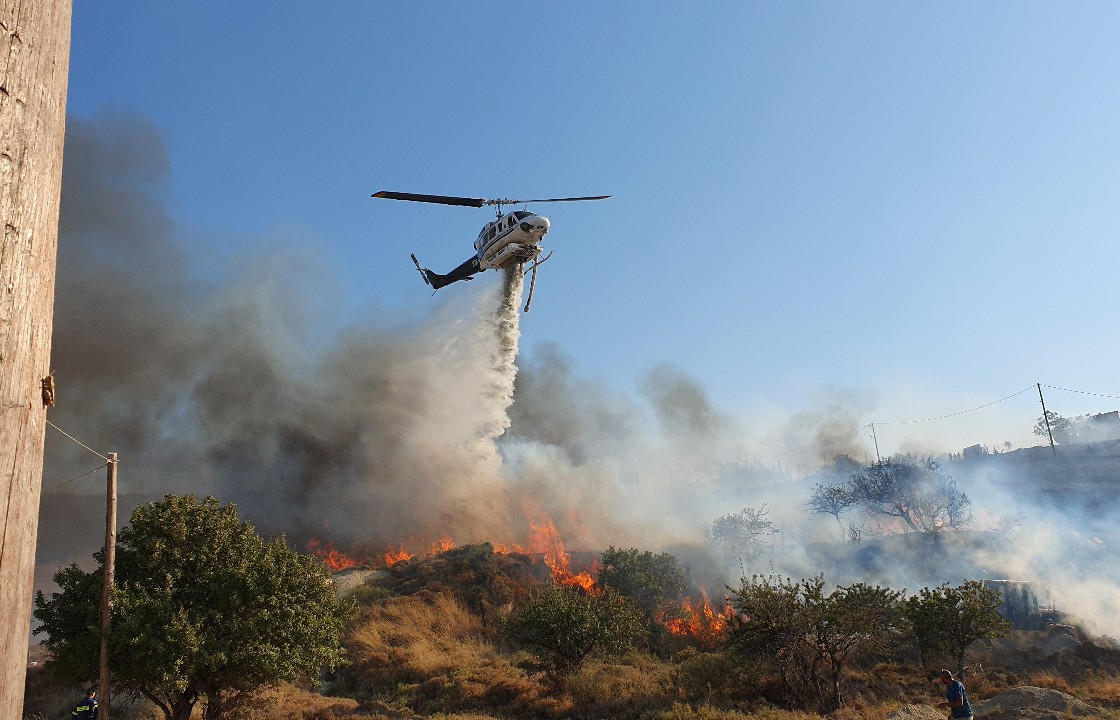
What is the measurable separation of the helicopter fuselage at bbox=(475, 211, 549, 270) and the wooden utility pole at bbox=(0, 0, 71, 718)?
31.9m

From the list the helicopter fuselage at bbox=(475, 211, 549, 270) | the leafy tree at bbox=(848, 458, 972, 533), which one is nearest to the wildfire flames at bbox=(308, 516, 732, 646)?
the helicopter fuselage at bbox=(475, 211, 549, 270)

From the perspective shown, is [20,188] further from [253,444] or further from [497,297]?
[253,444]

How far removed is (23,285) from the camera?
1.69 meters

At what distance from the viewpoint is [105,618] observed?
16.4m

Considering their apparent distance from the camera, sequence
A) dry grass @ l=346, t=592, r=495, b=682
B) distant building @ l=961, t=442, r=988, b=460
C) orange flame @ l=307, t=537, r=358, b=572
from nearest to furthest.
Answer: dry grass @ l=346, t=592, r=495, b=682, orange flame @ l=307, t=537, r=358, b=572, distant building @ l=961, t=442, r=988, b=460

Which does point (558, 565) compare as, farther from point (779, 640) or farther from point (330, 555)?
point (779, 640)

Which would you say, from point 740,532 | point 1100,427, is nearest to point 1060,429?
point 1100,427

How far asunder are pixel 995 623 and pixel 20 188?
34.7 meters

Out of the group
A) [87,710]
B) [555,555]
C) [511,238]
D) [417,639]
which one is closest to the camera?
[87,710]

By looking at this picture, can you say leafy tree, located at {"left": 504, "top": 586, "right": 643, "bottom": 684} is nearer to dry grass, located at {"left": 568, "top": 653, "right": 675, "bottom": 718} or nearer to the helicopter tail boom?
dry grass, located at {"left": 568, "top": 653, "right": 675, "bottom": 718}

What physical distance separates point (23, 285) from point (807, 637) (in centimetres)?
2907

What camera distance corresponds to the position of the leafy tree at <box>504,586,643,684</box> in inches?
1110

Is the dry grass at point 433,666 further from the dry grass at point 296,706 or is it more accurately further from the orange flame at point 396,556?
the orange flame at point 396,556

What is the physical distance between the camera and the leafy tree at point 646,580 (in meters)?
44.1
